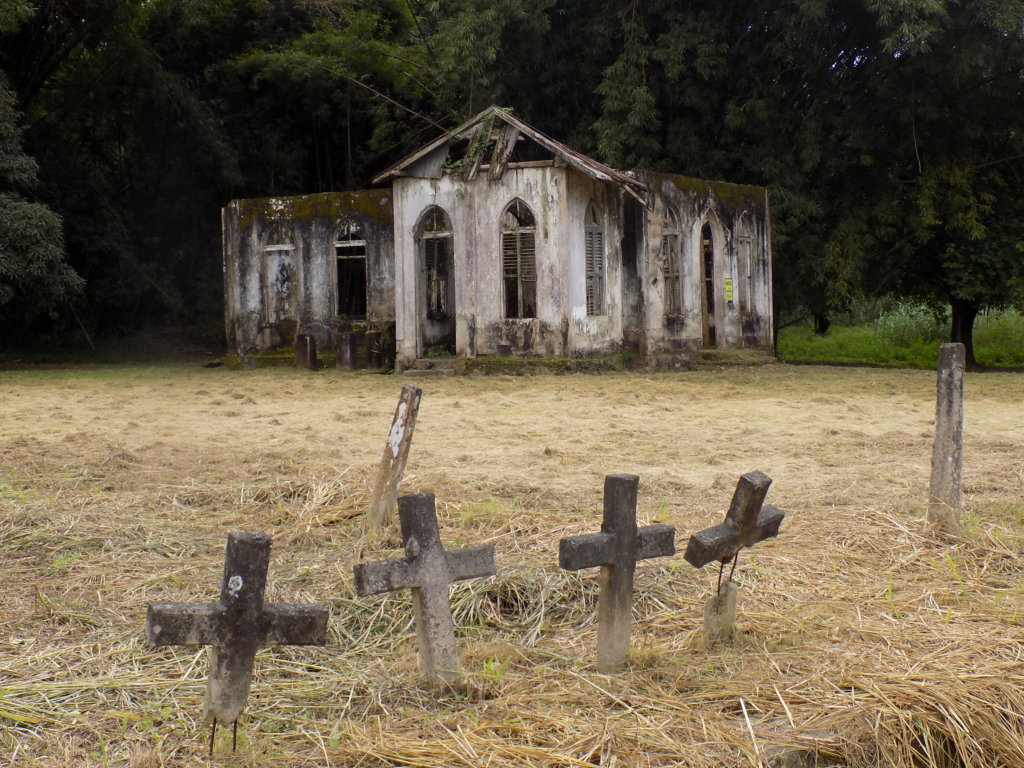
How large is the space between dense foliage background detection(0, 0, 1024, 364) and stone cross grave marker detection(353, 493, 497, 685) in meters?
16.4

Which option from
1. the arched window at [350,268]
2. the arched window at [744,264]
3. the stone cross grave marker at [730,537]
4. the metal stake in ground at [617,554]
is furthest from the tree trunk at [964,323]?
the metal stake in ground at [617,554]

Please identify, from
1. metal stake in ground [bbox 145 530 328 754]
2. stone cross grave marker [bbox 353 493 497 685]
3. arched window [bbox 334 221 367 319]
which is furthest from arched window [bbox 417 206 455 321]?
metal stake in ground [bbox 145 530 328 754]

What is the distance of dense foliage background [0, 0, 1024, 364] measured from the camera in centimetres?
1958

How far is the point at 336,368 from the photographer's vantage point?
19875mm

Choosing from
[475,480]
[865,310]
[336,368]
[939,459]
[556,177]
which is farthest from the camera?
[865,310]

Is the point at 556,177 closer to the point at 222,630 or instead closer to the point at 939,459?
the point at 939,459

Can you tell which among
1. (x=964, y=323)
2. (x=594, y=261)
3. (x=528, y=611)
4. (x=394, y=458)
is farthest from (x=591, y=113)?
(x=528, y=611)

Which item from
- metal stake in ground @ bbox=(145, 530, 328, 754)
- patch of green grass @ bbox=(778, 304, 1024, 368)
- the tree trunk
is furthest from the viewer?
patch of green grass @ bbox=(778, 304, 1024, 368)

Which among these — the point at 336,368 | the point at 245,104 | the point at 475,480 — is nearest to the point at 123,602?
the point at 475,480

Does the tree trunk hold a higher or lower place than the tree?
lower

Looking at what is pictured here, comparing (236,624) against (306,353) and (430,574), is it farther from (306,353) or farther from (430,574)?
(306,353)

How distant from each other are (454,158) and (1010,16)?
30.0 ft

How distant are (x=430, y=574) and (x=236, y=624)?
28.2 inches

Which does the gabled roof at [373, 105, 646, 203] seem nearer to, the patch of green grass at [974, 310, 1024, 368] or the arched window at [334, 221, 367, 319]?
the arched window at [334, 221, 367, 319]
